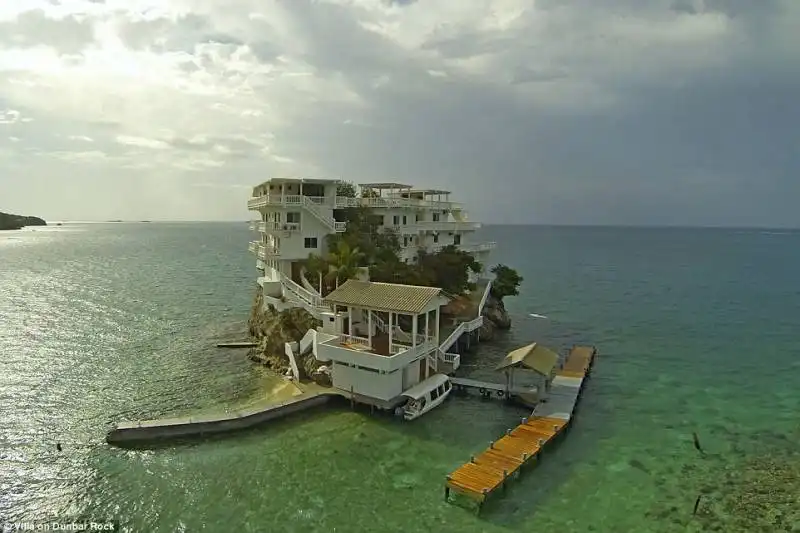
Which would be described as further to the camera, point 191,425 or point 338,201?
point 338,201

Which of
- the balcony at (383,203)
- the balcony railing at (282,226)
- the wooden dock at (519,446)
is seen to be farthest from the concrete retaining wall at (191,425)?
the balcony at (383,203)

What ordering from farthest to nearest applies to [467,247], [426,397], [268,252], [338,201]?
[467,247] < [338,201] < [268,252] < [426,397]

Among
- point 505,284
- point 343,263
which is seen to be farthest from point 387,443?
point 505,284

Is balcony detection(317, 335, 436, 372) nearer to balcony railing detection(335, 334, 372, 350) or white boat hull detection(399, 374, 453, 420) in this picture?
balcony railing detection(335, 334, 372, 350)

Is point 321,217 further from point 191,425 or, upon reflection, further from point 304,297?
point 191,425

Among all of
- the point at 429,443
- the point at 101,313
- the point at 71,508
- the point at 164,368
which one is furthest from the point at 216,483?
the point at 101,313

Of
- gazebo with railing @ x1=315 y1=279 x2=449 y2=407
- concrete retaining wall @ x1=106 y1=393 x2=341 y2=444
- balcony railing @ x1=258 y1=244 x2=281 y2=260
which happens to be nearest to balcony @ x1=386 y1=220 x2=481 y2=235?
balcony railing @ x1=258 y1=244 x2=281 y2=260

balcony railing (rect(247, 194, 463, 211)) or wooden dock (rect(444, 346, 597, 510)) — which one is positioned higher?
balcony railing (rect(247, 194, 463, 211))
